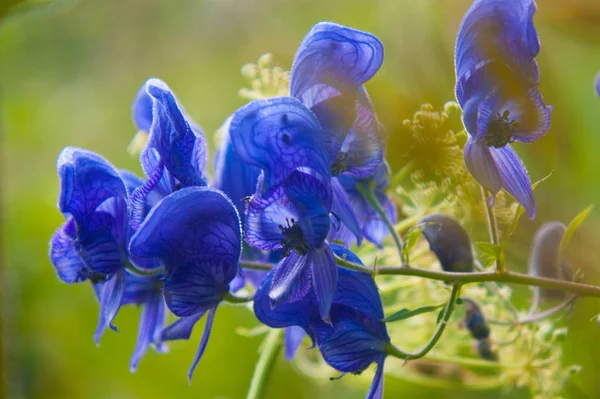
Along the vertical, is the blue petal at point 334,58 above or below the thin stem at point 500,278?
above

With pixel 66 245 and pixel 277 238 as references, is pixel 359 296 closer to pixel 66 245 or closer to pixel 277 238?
pixel 277 238

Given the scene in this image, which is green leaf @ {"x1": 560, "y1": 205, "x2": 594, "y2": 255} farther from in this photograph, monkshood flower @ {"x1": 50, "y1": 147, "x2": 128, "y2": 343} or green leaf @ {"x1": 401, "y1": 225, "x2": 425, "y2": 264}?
monkshood flower @ {"x1": 50, "y1": 147, "x2": 128, "y2": 343}

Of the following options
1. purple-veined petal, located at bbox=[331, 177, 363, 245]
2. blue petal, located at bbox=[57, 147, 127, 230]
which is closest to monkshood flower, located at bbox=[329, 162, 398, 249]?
purple-veined petal, located at bbox=[331, 177, 363, 245]

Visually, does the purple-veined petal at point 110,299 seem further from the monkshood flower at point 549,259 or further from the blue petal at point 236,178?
the monkshood flower at point 549,259

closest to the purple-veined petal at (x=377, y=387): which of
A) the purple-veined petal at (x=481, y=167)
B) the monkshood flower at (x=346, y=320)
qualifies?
the monkshood flower at (x=346, y=320)

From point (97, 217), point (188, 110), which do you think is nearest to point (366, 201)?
point (97, 217)

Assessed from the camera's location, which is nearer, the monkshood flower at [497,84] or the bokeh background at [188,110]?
the monkshood flower at [497,84]
